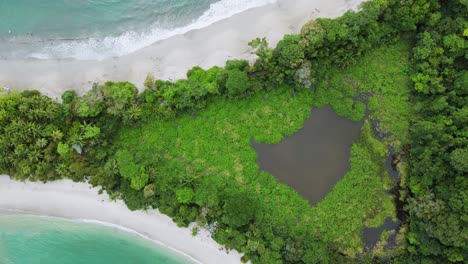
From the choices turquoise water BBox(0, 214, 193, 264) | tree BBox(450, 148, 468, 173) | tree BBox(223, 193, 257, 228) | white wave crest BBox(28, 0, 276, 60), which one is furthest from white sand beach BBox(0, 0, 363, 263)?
tree BBox(450, 148, 468, 173)

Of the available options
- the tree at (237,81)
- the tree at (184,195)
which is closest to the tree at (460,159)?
the tree at (237,81)

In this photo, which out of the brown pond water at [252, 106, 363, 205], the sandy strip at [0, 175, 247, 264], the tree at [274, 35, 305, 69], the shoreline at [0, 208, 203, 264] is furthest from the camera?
the brown pond water at [252, 106, 363, 205]

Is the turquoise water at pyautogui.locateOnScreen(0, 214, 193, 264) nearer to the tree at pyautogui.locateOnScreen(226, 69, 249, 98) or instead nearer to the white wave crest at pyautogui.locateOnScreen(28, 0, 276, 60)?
the white wave crest at pyautogui.locateOnScreen(28, 0, 276, 60)

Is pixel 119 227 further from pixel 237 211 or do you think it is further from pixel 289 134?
pixel 289 134

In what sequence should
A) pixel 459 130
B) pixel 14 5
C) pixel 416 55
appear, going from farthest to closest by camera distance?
pixel 14 5, pixel 416 55, pixel 459 130

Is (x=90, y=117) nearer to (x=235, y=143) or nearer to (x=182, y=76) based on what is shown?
(x=182, y=76)

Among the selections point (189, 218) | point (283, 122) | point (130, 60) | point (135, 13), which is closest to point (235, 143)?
point (283, 122)

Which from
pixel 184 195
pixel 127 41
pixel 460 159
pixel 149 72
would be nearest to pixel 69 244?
pixel 184 195
